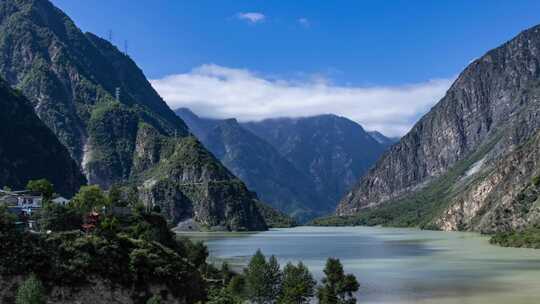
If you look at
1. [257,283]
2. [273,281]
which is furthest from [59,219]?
[273,281]

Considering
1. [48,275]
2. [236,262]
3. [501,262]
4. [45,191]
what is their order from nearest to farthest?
1. [48,275]
2. [45,191]
3. [236,262]
4. [501,262]

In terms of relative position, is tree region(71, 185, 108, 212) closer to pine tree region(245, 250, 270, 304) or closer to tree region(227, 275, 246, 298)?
tree region(227, 275, 246, 298)

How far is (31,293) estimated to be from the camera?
6119cm

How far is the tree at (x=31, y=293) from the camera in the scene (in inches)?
2384

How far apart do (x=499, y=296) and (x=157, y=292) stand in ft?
161

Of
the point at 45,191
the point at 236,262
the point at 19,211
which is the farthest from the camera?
the point at 236,262

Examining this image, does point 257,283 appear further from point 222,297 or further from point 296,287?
point 222,297

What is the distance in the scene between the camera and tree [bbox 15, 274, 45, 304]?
60.6 m

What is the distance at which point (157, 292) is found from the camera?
75.1m

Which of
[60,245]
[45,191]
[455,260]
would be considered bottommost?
[455,260]

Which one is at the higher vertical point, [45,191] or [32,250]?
[45,191]

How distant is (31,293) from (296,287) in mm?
31444

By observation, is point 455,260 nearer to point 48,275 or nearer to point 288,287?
point 288,287

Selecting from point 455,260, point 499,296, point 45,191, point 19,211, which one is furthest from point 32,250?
point 455,260
